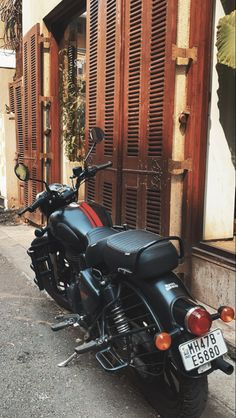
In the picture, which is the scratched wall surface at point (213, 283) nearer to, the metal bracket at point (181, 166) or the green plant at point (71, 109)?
the metal bracket at point (181, 166)

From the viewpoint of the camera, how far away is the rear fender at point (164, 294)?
82.1 inches

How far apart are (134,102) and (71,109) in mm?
2708

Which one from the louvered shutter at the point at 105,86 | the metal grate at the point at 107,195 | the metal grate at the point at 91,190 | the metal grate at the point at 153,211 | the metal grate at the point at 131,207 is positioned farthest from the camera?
the metal grate at the point at 91,190

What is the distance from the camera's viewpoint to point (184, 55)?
145 inches

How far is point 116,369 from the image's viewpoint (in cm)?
227

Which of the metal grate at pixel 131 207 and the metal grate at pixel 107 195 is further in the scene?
the metal grate at pixel 107 195

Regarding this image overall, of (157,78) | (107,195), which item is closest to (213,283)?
(107,195)

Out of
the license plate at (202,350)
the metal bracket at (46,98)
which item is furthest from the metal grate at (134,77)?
the metal bracket at (46,98)

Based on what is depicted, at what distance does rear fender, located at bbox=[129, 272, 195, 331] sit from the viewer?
209 centimetres

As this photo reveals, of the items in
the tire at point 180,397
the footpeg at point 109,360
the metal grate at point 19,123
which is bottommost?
the tire at point 180,397

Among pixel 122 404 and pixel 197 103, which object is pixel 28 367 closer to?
pixel 122 404

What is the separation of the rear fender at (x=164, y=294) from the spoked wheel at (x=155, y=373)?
0.04 m

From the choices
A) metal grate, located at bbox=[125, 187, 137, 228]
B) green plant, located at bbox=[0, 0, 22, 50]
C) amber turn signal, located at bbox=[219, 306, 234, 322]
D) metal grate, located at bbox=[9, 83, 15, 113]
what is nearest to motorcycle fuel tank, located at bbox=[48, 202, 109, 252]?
amber turn signal, located at bbox=[219, 306, 234, 322]

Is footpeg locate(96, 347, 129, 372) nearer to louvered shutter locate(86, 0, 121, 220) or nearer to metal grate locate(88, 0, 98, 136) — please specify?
louvered shutter locate(86, 0, 121, 220)
